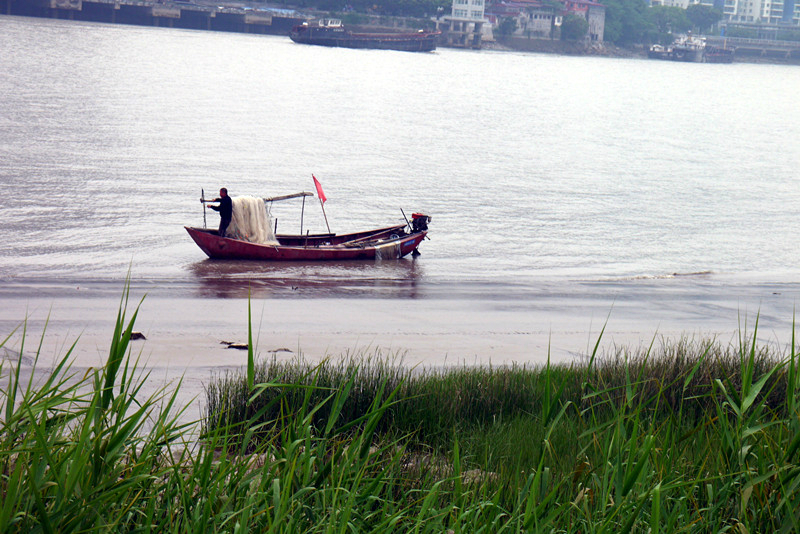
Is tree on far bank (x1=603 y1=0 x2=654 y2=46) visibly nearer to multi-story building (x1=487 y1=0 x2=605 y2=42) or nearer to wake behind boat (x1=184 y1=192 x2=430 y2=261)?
multi-story building (x1=487 y1=0 x2=605 y2=42)

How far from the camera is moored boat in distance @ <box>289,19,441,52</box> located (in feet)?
488

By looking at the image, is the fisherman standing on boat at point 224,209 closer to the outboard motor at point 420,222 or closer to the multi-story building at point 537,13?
the outboard motor at point 420,222

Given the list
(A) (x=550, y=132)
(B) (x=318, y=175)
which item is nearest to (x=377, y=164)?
(B) (x=318, y=175)

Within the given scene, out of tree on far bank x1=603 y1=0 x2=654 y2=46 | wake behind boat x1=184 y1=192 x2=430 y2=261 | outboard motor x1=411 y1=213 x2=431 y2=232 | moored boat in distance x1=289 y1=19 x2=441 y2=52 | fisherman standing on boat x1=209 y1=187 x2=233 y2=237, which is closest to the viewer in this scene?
fisherman standing on boat x1=209 y1=187 x2=233 y2=237

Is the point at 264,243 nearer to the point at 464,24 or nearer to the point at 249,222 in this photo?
the point at 249,222

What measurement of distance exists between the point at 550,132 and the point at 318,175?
1369 inches

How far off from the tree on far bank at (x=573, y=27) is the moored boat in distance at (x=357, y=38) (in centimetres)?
3425

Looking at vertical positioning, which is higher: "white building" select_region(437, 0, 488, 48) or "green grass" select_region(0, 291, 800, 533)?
"white building" select_region(437, 0, 488, 48)

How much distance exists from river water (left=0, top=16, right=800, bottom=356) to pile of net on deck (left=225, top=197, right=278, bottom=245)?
864mm

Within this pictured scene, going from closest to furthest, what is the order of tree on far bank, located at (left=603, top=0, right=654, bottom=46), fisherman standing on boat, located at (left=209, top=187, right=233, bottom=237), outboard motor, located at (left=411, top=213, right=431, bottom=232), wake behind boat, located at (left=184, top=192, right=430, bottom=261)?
fisherman standing on boat, located at (left=209, top=187, right=233, bottom=237) → wake behind boat, located at (left=184, top=192, right=430, bottom=261) → outboard motor, located at (left=411, top=213, right=431, bottom=232) → tree on far bank, located at (left=603, top=0, right=654, bottom=46)

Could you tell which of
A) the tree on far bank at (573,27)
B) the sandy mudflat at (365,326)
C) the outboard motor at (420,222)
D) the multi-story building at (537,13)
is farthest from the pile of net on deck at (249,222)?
the tree on far bank at (573,27)

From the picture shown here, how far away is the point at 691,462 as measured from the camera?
5.52m

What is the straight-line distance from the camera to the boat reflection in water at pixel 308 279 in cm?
1814

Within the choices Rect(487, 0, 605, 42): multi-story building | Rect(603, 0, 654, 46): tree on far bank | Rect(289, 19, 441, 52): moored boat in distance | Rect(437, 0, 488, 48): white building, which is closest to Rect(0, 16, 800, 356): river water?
Rect(289, 19, 441, 52): moored boat in distance
